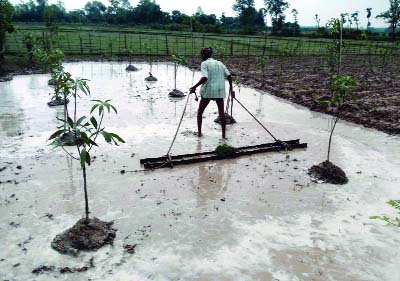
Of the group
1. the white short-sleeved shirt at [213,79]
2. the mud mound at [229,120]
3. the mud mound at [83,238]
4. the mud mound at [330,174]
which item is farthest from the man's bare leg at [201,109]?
the mud mound at [83,238]

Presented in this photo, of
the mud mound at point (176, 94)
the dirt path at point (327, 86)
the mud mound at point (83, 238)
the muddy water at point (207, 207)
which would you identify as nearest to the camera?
the muddy water at point (207, 207)

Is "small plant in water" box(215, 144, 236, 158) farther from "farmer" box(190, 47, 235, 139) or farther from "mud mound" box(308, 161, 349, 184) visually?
"mud mound" box(308, 161, 349, 184)

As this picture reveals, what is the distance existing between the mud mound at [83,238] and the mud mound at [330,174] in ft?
11.4

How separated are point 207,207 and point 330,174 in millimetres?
2210

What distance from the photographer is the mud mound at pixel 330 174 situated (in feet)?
19.8

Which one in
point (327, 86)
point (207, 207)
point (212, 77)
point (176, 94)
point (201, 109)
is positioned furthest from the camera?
point (327, 86)

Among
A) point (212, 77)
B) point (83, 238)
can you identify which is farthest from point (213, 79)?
point (83, 238)

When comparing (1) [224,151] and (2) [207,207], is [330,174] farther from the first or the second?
(2) [207,207]

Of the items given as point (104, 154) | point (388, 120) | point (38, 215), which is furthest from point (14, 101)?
point (388, 120)

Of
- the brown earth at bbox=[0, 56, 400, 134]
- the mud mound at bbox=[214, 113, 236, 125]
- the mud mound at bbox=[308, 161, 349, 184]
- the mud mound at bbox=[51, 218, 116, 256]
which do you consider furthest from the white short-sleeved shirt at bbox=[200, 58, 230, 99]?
the brown earth at bbox=[0, 56, 400, 134]

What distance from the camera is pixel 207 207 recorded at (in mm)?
5227

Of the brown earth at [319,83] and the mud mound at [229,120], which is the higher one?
the brown earth at [319,83]

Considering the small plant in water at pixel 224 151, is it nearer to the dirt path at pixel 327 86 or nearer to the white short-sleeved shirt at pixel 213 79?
the white short-sleeved shirt at pixel 213 79

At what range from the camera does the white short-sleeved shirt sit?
24.6 feet
